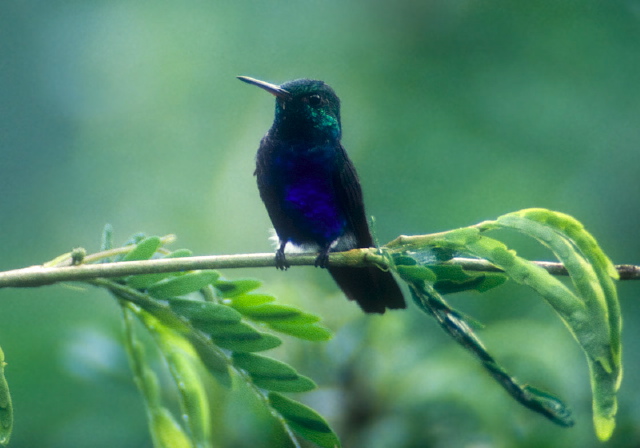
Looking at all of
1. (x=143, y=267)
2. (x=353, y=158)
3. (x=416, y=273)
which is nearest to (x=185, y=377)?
(x=143, y=267)

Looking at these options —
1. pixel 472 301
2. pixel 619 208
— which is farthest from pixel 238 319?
pixel 619 208

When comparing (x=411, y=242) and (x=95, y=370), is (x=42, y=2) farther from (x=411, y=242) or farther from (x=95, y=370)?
(x=411, y=242)

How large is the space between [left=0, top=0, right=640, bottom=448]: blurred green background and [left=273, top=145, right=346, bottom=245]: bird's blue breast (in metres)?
0.21

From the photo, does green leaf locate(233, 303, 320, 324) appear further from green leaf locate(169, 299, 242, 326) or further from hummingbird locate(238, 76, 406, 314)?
hummingbird locate(238, 76, 406, 314)

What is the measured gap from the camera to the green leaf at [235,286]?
1.11 m

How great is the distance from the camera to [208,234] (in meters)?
4.32

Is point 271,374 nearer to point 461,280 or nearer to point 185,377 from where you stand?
point 185,377

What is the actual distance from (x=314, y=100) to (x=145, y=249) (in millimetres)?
1464

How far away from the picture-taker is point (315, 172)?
248cm

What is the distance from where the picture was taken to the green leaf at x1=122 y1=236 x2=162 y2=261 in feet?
3.65

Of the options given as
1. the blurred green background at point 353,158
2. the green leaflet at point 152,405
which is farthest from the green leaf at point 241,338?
the blurred green background at point 353,158

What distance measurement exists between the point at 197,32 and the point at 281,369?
5150 mm

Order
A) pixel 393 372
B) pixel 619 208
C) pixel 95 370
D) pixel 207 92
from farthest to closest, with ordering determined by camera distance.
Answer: pixel 207 92 < pixel 619 208 < pixel 95 370 < pixel 393 372

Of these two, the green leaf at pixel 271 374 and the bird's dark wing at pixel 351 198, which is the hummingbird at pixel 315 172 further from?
the green leaf at pixel 271 374
